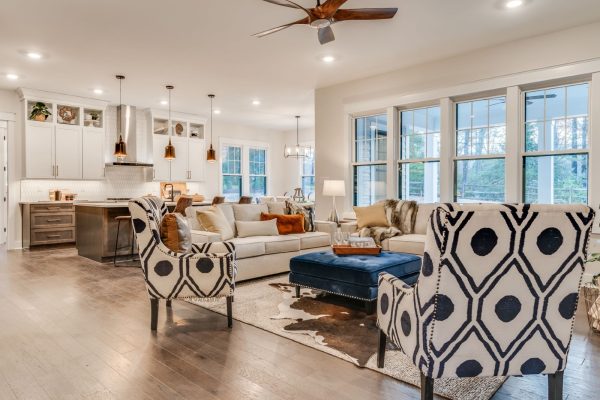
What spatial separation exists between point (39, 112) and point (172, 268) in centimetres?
596

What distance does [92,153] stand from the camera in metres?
7.88

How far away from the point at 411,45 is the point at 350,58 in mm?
→ 847

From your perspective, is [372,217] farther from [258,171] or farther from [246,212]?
[258,171]

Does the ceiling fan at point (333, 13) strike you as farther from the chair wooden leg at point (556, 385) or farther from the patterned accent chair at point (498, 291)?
the chair wooden leg at point (556, 385)

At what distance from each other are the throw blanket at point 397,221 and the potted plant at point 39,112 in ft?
19.9

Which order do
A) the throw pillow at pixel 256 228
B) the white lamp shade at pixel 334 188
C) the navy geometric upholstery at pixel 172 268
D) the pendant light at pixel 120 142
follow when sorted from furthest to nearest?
the pendant light at pixel 120 142, the white lamp shade at pixel 334 188, the throw pillow at pixel 256 228, the navy geometric upholstery at pixel 172 268

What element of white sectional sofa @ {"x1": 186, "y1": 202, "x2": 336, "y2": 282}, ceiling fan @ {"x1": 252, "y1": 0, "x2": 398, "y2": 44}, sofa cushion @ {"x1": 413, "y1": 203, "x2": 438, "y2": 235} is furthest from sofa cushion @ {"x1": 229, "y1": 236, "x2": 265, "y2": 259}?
ceiling fan @ {"x1": 252, "y1": 0, "x2": 398, "y2": 44}

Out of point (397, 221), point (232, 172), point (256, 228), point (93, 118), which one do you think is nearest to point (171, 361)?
point (256, 228)

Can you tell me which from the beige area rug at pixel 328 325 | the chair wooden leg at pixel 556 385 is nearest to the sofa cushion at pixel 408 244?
the beige area rug at pixel 328 325

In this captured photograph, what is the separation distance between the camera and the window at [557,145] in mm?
4613

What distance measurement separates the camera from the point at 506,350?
1.72 metres

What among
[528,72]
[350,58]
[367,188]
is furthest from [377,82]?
[528,72]

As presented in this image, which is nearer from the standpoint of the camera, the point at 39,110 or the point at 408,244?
the point at 408,244

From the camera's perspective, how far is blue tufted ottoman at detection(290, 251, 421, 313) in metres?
3.29
